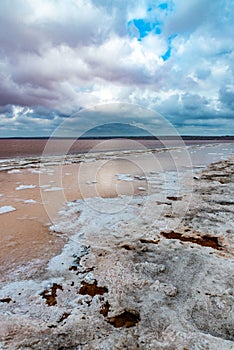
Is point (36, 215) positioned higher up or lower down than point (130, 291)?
higher up

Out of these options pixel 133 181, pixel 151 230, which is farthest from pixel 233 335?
pixel 133 181

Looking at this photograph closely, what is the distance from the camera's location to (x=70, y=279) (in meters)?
3.72

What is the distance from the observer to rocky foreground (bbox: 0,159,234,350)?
256cm

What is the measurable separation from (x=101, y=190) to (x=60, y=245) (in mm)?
5376

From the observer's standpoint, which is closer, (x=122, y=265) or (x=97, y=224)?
(x=122, y=265)

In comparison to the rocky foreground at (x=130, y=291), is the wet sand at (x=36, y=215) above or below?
above

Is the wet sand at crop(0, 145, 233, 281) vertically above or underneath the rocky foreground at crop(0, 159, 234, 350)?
above

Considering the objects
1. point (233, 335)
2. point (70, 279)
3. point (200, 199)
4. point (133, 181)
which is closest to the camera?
point (233, 335)

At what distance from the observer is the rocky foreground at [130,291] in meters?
2.56

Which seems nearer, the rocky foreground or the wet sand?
the rocky foreground

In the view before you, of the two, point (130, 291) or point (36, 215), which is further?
point (36, 215)

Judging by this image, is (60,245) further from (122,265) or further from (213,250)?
(213,250)

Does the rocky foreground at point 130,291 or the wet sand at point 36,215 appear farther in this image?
the wet sand at point 36,215

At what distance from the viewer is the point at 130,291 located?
11.0 ft
